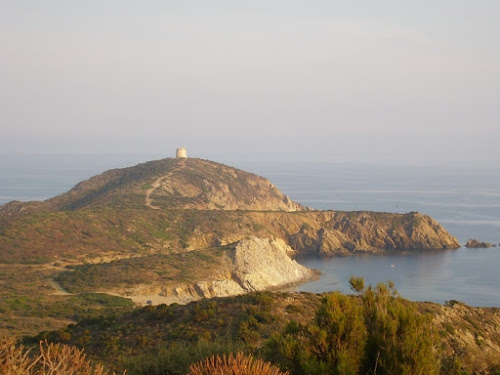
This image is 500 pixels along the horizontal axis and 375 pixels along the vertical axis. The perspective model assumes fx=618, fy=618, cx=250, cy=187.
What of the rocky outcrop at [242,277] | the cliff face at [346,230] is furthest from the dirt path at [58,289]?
the cliff face at [346,230]

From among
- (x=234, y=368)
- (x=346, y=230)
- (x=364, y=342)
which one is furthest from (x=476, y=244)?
(x=234, y=368)

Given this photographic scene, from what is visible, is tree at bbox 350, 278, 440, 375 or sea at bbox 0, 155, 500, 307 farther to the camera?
sea at bbox 0, 155, 500, 307

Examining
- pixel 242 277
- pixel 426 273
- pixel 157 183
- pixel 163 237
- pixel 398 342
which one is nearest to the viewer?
pixel 398 342

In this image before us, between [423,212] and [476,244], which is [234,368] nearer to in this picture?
[476,244]

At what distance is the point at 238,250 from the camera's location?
204 ft

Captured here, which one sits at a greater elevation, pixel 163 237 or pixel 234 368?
pixel 234 368

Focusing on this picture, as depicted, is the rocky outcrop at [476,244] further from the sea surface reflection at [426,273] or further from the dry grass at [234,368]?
the dry grass at [234,368]

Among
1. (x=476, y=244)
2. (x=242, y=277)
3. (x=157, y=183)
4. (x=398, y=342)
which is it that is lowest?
(x=242, y=277)

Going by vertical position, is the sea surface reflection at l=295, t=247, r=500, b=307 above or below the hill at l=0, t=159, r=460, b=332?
below

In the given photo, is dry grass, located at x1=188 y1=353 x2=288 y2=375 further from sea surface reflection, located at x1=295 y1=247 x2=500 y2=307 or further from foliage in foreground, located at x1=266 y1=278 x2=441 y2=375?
sea surface reflection, located at x1=295 y1=247 x2=500 y2=307

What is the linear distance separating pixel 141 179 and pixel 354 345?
87.1 meters

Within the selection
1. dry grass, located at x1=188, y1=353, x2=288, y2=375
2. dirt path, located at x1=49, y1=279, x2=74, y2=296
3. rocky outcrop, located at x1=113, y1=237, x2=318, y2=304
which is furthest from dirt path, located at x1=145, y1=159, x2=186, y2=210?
dry grass, located at x1=188, y1=353, x2=288, y2=375

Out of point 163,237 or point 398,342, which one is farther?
point 163,237

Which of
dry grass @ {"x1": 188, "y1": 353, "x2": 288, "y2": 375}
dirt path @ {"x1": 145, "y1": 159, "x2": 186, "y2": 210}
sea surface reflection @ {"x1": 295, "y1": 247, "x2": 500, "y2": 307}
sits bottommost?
sea surface reflection @ {"x1": 295, "y1": 247, "x2": 500, "y2": 307}
